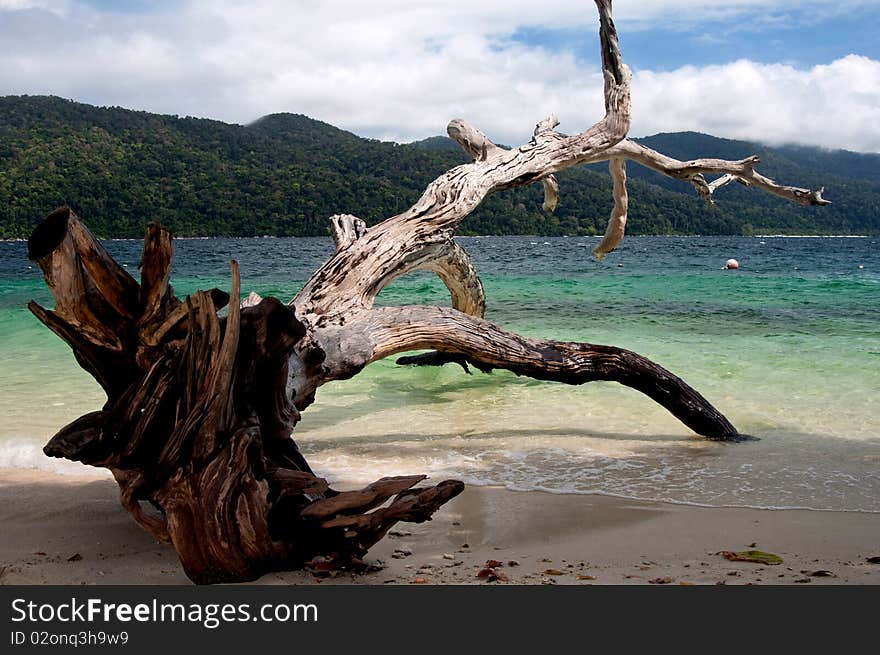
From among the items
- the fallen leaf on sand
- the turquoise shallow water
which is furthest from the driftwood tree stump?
the turquoise shallow water

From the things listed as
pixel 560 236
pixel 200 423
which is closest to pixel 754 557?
pixel 200 423

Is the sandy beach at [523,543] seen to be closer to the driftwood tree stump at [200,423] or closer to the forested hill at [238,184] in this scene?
the driftwood tree stump at [200,423]

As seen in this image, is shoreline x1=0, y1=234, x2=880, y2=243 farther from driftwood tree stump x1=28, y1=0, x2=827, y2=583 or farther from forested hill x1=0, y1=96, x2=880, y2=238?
driftwood tree stump x1=28, y1=0, x2=827, y2=583

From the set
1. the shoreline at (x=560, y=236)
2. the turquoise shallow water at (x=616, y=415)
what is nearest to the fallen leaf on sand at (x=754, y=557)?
the turquoise shallow water at (x=616, y=415)

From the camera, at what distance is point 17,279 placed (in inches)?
1133

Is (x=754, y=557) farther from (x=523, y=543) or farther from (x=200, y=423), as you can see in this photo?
(x=200, y=423)

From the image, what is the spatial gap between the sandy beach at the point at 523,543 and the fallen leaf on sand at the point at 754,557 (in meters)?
0.04

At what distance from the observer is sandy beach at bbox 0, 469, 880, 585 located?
3.19 meters

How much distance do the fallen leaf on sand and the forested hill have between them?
54755 millimetres

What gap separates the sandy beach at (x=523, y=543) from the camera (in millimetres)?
3191

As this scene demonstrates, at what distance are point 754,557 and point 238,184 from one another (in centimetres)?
7047

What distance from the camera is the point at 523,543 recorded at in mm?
3797
